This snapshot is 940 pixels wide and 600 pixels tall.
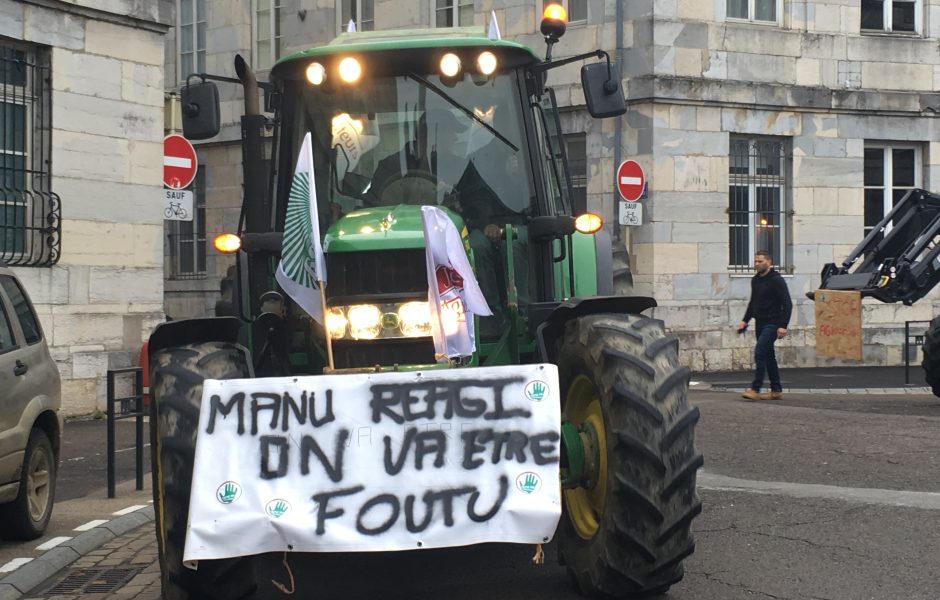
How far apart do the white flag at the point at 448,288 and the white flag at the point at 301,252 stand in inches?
23.3

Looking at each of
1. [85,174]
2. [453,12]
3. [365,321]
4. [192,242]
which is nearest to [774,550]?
[365,321]

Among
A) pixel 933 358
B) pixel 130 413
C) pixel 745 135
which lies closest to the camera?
pixel 130 413

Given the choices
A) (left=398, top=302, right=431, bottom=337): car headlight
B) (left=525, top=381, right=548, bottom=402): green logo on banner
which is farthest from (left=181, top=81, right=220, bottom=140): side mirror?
(left=525, top=381, right=548, bottom=402): green logo on banner

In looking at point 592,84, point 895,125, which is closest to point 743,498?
point 592,84

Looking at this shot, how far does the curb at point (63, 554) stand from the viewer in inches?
271

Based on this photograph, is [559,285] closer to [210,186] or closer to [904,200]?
[904,200]

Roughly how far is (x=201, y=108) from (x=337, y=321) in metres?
1.75

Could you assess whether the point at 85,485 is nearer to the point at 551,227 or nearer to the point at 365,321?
the point at 365,321

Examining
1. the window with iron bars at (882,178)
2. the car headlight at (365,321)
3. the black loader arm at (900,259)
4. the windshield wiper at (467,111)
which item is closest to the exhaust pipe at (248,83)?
the windshield wiper at (467,111)

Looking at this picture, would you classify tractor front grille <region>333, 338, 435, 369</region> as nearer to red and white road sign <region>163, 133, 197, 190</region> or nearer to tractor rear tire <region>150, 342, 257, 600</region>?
tractor rear tire <region>150, 342, 257, 600</region>

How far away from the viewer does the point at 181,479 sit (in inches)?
217

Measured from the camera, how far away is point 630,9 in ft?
69.6

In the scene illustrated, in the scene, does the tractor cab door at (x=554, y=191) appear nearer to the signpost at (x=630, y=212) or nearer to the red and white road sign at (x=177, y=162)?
the red and white road sign at (x=177, y=162)

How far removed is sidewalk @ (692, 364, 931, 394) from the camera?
17703mm
